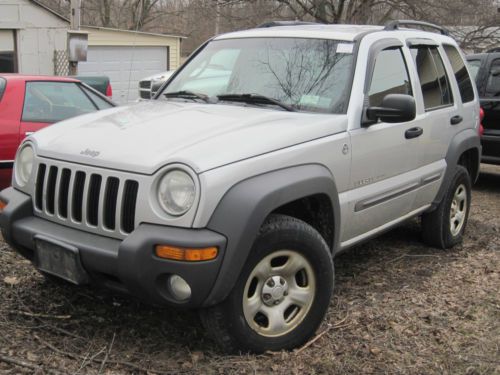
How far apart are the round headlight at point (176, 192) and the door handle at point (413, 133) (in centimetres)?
201

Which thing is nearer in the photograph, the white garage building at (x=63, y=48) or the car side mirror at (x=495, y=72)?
the car side mirror at (x=495, y=72)

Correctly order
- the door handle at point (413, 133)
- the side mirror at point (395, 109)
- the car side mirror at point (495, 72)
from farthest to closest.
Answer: the car side mirror at point (495, 72) → the door handle at point (413, 133) → the side mirror at point (395, 109)

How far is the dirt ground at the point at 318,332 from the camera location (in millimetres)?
Result: 3225

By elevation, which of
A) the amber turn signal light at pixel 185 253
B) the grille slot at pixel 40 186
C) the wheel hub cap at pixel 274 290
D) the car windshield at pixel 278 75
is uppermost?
the car windshield at pixel 278 75

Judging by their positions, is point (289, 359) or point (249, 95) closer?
point (289, 359)

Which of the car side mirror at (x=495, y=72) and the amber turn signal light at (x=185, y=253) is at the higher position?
the car side mirror at (x=495, y=72)

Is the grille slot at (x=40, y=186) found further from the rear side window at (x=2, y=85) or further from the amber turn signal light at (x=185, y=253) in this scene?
the rear side window at (x=2, y=85)

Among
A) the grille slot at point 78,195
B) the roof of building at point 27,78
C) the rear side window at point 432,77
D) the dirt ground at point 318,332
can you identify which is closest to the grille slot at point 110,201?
the grille slot at point 78,195

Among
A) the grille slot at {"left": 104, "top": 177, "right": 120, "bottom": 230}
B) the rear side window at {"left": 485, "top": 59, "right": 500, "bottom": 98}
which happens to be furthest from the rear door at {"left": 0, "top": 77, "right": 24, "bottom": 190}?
the rear side window at {"left": 485, "top": 59, "right": 500, "bottom": 98}

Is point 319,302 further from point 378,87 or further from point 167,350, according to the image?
point 378,87

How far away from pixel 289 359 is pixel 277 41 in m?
2.26

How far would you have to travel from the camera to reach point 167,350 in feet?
11.2

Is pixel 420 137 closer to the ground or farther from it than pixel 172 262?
farther from it

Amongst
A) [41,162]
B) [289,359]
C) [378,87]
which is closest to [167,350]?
[289,359]
